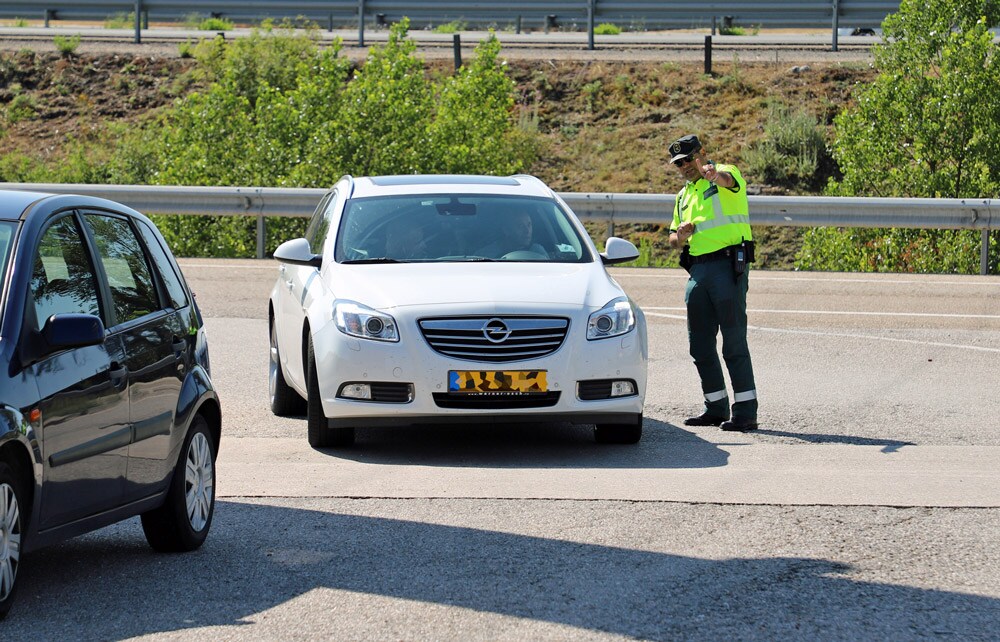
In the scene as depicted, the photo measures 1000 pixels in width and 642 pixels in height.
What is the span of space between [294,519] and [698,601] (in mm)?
2149

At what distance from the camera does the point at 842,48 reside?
1341 inches

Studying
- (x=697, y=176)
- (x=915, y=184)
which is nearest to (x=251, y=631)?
(x=697, y=176)

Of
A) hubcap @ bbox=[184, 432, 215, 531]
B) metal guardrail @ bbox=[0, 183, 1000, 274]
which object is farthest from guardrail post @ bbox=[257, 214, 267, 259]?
hubcap @ bbox=[184, 432, 215, 531]

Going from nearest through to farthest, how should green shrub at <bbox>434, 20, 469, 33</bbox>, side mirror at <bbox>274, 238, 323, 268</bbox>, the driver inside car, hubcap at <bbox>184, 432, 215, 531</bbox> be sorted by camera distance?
hubcap at <bbox>184, 432, 215, 531</bbox>, side mirror at <bbox>274, 238, 323, 268</bbox>, the driver inside car, green shrub at <bbox>434, 20, 469, 33</bbox>

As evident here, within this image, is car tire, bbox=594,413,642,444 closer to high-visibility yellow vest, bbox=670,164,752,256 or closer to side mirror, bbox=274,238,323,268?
high-visibility yellow vest, bbox=670,164,752,256

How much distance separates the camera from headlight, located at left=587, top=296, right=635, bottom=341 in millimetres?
9273

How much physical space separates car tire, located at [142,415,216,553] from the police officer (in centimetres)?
446

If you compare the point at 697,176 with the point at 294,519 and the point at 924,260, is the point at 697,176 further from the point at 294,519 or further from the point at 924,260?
the point at 924,260

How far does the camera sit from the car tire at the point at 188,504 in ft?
20.8

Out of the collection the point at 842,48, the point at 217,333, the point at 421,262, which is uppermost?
the point at 842,48

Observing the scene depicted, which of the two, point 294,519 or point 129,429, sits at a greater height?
point 129,429

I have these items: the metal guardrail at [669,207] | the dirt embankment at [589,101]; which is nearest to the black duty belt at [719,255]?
the metal guardrail at [669,207]

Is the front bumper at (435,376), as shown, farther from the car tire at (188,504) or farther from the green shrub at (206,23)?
the green shrub at (206,23)

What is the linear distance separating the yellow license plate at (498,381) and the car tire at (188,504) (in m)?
2.38
